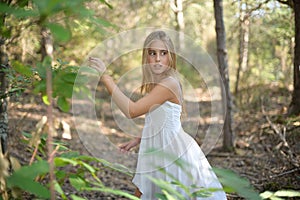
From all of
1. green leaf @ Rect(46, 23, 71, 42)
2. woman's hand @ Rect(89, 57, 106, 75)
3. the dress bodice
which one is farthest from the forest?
the dress bodice

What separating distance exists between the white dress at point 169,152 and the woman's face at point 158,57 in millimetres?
227

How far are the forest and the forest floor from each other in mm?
21

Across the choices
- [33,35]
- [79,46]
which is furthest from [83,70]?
[79,46]

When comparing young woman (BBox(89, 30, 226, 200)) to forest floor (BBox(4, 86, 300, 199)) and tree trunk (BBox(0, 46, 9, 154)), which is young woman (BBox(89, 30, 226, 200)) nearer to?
forest floor (BBox(4, 86, 300, 199))

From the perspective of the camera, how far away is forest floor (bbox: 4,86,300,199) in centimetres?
402

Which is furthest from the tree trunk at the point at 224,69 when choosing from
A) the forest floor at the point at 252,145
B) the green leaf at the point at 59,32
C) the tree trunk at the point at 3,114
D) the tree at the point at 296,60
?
the green leaf at the point at 59,32

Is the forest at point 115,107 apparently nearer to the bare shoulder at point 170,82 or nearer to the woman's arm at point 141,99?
the woman's arm at point 141,99

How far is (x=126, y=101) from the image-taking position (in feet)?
6.65

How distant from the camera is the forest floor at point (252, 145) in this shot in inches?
158

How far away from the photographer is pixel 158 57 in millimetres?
2602

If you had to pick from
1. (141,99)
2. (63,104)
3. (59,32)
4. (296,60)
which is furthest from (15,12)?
(296,60)

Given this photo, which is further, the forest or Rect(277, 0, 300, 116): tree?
Rect(277, 0, 300, 116): tree

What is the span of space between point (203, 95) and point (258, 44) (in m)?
2.99

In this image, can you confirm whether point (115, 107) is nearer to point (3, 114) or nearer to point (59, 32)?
point (3, 114)
